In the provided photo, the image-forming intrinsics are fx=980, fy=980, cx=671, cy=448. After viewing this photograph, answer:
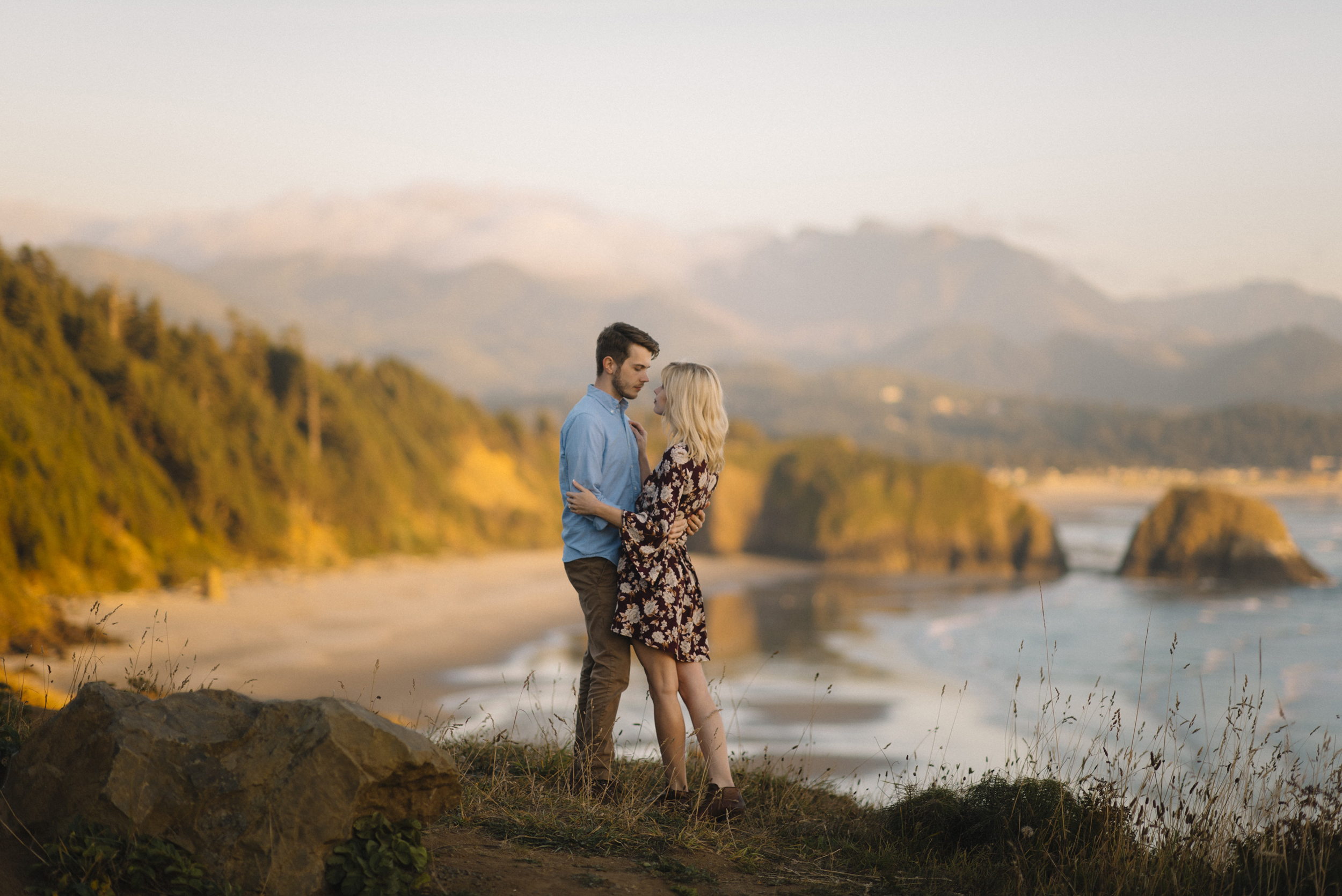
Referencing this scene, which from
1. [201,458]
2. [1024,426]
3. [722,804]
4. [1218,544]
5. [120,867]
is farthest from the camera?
[1024,426]

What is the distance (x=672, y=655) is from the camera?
4.55 meters

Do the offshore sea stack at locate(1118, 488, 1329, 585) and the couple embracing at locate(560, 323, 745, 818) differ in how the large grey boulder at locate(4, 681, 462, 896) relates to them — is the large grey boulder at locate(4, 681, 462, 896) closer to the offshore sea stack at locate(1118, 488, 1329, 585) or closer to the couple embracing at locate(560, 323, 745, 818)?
the couple embracing at locate(560, 323, 745, 818)

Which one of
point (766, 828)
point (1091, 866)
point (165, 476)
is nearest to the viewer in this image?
point (1091, 866)

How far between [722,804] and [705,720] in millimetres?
426

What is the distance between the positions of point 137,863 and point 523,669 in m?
15.1

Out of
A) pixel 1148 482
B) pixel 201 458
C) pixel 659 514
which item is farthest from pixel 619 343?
pixel 1148 482

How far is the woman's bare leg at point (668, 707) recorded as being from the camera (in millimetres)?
4602

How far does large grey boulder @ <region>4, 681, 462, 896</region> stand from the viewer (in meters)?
3.35

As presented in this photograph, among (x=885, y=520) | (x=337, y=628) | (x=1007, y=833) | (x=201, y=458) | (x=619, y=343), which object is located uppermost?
(x=619, y=343)

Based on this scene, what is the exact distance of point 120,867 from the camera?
3.26 metres

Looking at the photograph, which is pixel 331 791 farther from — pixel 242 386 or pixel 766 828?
pixel 242 386

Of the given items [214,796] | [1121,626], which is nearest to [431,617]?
[1121,626]

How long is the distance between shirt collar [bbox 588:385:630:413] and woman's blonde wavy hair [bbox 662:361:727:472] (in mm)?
244

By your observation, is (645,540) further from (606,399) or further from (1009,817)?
(1009,817)
